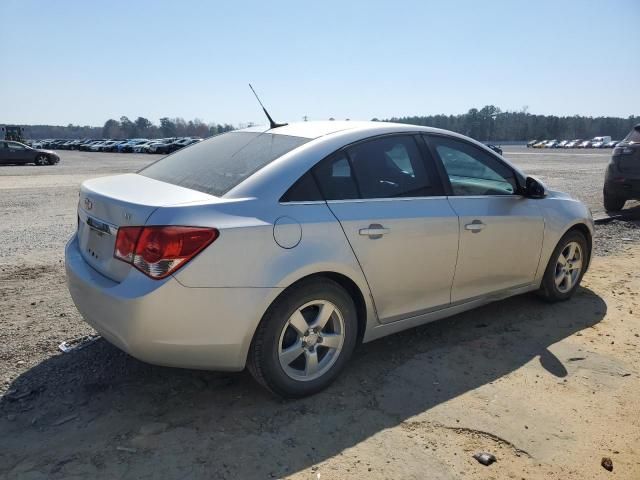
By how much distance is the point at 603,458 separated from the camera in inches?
106

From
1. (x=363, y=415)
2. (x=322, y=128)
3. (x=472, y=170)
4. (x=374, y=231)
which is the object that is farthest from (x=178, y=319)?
(x=472, y=170)

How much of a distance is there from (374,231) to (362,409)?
1.05 m

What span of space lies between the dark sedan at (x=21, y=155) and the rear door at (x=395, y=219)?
99.7 ft

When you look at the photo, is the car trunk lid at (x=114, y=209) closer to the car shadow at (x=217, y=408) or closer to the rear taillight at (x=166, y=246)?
the rear taillight at (x=166, y=246)

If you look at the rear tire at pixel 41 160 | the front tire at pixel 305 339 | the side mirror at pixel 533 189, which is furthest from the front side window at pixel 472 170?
the rear tire at pixel 41 160

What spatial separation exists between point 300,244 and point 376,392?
42.3 inches

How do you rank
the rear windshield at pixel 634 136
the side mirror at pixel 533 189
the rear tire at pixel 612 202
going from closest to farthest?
the side mirror at pixel 533 189, the rear windshield at pixel 634 136, the rear tire at pixel 612 202

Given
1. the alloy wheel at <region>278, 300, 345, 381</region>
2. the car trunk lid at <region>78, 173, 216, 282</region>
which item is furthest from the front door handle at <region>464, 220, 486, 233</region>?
the car trunk lid at <region>78, 173, 216, 282</region>

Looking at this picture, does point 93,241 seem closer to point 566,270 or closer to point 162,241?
point 162,241

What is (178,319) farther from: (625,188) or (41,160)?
(41,160)

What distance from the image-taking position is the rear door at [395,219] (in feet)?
10.6

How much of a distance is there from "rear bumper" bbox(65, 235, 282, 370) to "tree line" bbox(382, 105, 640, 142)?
427 ft

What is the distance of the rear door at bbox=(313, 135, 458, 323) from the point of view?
3244 millimetres

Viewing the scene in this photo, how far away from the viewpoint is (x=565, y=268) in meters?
4.82
